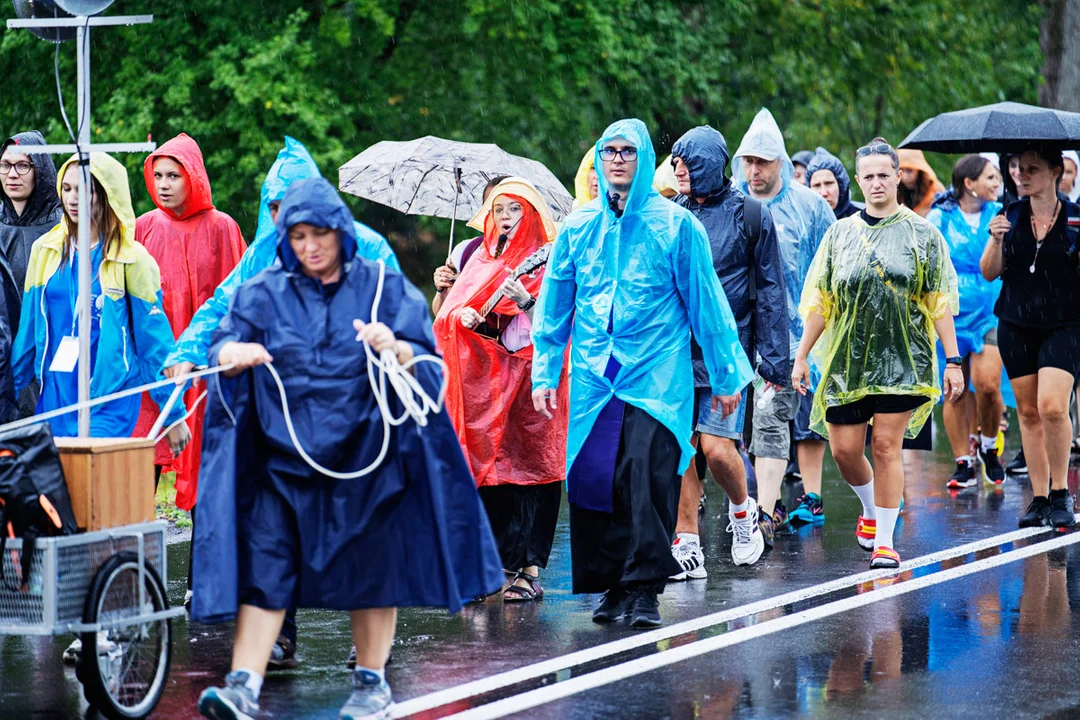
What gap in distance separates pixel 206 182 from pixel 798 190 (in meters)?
3.73

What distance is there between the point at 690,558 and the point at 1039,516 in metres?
2.51

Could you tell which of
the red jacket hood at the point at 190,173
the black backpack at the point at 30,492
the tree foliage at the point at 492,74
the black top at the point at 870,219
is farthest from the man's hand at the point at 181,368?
the tree foliage at the point at 492,74

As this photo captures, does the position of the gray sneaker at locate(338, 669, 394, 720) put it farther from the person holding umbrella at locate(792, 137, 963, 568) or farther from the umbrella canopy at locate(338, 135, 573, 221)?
the umbrella canopy at locate(338, 135, 573, 221)

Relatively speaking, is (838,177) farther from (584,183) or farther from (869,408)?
(869,408)

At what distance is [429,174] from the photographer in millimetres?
9477

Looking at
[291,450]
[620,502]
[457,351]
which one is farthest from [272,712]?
[457,351]

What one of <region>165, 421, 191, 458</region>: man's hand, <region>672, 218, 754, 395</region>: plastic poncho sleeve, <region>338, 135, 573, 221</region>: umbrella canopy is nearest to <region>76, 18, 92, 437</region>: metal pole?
<region>165, 421, 191, 458</region>: man's hand

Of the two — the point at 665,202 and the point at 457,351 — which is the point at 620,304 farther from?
the point at 457,351

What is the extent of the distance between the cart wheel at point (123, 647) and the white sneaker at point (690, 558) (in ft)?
10.2

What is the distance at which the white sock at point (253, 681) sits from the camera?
5400 millimetres

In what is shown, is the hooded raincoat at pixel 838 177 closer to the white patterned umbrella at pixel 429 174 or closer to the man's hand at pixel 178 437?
the white patterned umbrella at pixel 429 174

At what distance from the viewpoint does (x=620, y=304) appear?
724 cm

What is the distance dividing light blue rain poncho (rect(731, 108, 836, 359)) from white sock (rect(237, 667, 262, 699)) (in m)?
5.08

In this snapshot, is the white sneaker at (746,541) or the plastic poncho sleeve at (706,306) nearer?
the plastic poncho sleeve at (706,306)
